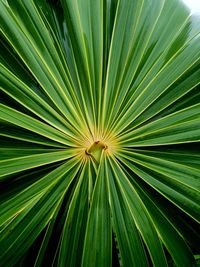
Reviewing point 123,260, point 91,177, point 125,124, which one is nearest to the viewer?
point 123,260

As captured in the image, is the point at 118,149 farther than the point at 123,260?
Yes

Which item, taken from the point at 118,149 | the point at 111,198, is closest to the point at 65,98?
the point at 118,149

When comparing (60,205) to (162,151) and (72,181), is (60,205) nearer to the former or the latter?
(72,181)

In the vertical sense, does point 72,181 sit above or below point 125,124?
below

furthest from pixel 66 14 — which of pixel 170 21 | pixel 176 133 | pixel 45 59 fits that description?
pixel 176 133

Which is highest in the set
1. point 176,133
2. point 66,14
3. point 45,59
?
point 66,14

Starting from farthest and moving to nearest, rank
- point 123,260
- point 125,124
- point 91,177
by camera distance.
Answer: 1. point 125,124
2. point 91,177
3. point 123,260
